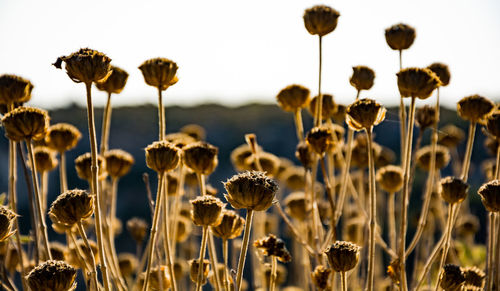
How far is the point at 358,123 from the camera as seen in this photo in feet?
4.42

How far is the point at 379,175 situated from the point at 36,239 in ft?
4.34

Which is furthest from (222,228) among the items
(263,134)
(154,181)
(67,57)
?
(263,134)

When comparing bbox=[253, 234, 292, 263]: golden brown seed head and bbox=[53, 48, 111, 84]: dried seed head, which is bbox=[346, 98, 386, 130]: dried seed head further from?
bbox=[53, 48, 111, 84]: dried seed head

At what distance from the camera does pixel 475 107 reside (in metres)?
1.68

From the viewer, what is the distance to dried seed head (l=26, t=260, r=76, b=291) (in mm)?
1040

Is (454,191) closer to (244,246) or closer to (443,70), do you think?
(443,70)

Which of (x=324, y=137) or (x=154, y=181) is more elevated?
(x=324, y=137)

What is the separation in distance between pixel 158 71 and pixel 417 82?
2.48ft

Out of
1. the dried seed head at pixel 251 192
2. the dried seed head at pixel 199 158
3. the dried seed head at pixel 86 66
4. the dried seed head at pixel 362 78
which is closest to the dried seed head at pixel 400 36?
the dried seed head at pixel 362 78

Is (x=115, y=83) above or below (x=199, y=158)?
above

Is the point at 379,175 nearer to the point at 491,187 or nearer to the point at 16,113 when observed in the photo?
the point at 491,187

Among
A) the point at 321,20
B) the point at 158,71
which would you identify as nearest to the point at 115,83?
the point at 158,71

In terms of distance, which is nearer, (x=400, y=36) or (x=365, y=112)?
(x=365, y=112)

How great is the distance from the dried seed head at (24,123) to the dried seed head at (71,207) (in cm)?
27
